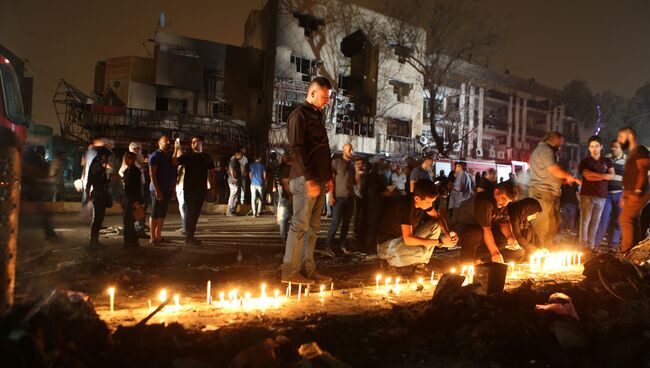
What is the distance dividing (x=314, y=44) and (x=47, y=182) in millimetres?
24190

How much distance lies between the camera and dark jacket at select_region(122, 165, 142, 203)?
6.96m

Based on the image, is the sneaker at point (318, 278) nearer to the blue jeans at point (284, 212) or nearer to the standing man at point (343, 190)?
the standing man at point (343, 190)

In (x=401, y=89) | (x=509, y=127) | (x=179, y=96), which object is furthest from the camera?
(x=509, y=127)

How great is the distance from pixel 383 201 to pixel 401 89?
91.2 feet

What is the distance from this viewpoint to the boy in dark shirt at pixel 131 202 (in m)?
6.90

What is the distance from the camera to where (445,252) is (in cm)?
811

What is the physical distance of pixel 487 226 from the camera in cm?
543

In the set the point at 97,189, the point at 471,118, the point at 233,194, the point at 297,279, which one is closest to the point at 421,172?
the point at 297,279

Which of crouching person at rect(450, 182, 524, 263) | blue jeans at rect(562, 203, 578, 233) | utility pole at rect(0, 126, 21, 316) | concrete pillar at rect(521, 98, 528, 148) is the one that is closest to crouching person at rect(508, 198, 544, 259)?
crouching person at rect(450, 182, 524, 263)

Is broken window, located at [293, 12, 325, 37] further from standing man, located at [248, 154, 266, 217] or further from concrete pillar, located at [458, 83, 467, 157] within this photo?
standing man, located at [248, 154, 266, 217]

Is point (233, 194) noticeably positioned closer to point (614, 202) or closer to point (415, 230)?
point (415, 230)

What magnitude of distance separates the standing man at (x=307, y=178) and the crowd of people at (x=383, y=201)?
0.01 m

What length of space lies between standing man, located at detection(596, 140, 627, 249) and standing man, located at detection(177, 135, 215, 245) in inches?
285

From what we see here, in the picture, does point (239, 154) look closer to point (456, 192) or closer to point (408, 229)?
point (456, 192)
